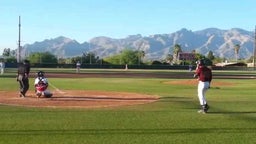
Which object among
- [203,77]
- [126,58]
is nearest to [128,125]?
[203,77]

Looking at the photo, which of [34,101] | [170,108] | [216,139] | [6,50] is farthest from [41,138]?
[6,50]

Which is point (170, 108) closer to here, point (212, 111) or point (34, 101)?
point (212, 111)

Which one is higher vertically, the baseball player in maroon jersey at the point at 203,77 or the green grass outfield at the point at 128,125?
the baseball player in maroon jersey at the point at 203,77

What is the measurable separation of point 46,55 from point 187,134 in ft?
399

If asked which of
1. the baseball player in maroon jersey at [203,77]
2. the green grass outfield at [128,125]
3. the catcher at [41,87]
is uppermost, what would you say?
the baseball player in maroon jersey at [203,77]

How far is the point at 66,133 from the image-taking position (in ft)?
39.1

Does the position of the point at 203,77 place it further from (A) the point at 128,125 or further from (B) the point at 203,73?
(A) the point at 128,125

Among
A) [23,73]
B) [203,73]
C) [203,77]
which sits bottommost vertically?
[23,73]

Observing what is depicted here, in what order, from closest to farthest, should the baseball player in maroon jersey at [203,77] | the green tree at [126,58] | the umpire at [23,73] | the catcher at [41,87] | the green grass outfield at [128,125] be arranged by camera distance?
1. the green grass outfield at [128,125]
2. the baseball player in maroon jersey at [203,77]
3. the catcher at [41,87]
4. the umpire at [23,73]
5. the green tree at [126,58]

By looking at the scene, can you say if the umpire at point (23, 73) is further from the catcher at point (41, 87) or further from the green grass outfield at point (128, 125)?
the green grass outfield at point (128, 125)

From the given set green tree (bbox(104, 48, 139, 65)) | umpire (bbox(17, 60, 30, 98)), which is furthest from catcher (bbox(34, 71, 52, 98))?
green tree (bbox(104, 48, 139, 65))

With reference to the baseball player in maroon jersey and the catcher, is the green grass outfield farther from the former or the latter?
the catcher

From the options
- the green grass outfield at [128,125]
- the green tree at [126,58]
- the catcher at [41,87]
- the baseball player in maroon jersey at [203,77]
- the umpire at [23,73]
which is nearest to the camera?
the green grass outfield at [128,125]

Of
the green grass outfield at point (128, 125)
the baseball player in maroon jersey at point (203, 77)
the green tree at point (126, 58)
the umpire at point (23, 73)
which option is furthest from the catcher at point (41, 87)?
the green tree at point (126, 58)
